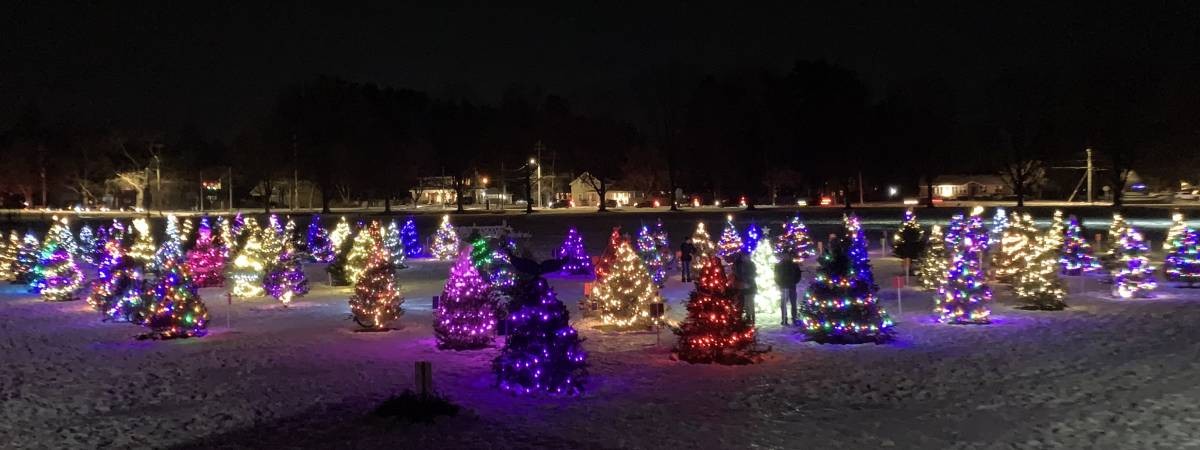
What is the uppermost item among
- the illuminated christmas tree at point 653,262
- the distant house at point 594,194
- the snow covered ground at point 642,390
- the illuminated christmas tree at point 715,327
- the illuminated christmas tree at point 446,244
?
the distant house at point 594,194

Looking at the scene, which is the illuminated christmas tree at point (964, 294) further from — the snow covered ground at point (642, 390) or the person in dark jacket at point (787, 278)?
the person in dark jacket at point (787, 278)

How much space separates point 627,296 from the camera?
16625 millimetres

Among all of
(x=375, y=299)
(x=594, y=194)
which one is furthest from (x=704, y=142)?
(x=375, y=299)

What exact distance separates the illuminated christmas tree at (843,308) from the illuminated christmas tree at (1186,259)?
37.3 ft

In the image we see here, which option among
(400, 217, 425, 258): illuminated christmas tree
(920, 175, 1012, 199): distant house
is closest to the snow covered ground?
(400, 217, 425, 258): illuminated christmas tree

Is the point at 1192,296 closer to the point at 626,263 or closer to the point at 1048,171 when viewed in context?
the point at 626,263

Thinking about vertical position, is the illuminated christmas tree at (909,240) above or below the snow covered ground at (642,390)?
above

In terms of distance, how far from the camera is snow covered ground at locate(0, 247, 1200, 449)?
9227 millimetres

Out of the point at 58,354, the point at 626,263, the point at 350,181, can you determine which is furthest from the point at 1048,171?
the point at 58,354

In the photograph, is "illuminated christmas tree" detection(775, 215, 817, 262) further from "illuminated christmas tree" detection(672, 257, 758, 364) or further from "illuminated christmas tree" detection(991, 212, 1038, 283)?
"illuminated christmas tree" detection(672, 257, 758, 364)

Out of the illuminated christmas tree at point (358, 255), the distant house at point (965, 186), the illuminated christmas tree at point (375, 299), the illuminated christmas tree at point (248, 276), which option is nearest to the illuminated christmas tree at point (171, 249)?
the illuminated christmas tree at point (248, 276)

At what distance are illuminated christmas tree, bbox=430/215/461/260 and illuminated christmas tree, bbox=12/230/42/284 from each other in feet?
43.8

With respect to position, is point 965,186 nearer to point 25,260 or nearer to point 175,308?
point 25,260

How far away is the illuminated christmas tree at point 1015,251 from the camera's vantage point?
18984 millimetres
